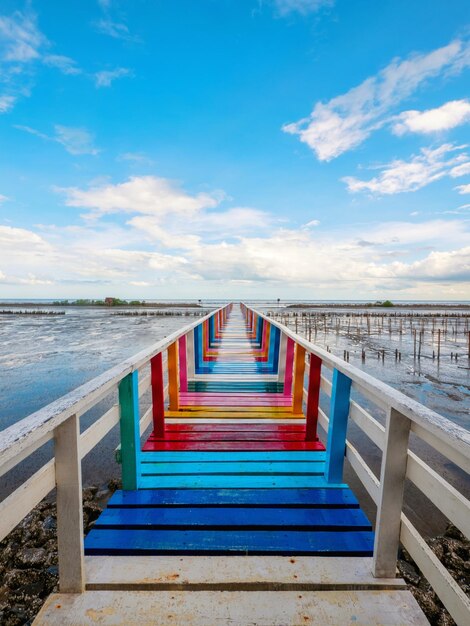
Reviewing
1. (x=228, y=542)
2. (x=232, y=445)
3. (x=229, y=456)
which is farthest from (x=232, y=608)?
(x=232, y=445)

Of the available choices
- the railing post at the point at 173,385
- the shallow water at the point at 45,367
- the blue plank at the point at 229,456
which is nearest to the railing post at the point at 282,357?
the railing post at the point at 173,385

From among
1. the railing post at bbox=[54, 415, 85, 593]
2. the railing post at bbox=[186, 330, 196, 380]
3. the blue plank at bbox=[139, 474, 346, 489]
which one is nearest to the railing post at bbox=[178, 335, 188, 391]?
the railing post at bbox=[186, 330, 196, 380]

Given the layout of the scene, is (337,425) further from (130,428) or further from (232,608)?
(130,428)

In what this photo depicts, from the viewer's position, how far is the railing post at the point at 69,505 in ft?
5.35

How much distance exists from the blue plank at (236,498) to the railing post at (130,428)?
5.6 inches

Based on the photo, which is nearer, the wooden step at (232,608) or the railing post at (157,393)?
the wooden step at (232,608)

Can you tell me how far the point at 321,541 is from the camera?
7.24ft

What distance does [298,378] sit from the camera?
177 inches

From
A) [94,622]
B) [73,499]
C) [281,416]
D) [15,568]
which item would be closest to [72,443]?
[73,499]

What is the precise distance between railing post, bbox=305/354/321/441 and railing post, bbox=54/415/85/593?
2318mm

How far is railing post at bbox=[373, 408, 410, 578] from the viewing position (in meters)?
1.75

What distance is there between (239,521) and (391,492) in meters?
1.15

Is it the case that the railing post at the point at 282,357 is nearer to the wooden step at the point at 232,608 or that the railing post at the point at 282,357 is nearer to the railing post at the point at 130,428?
the railing post at the point at 130,428

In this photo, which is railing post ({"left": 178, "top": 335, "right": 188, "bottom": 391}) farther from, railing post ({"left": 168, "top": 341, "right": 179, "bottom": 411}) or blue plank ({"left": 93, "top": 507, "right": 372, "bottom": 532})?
blue plank ({"left": 93, "top": 507, "right": 372, "bottom": 532})
